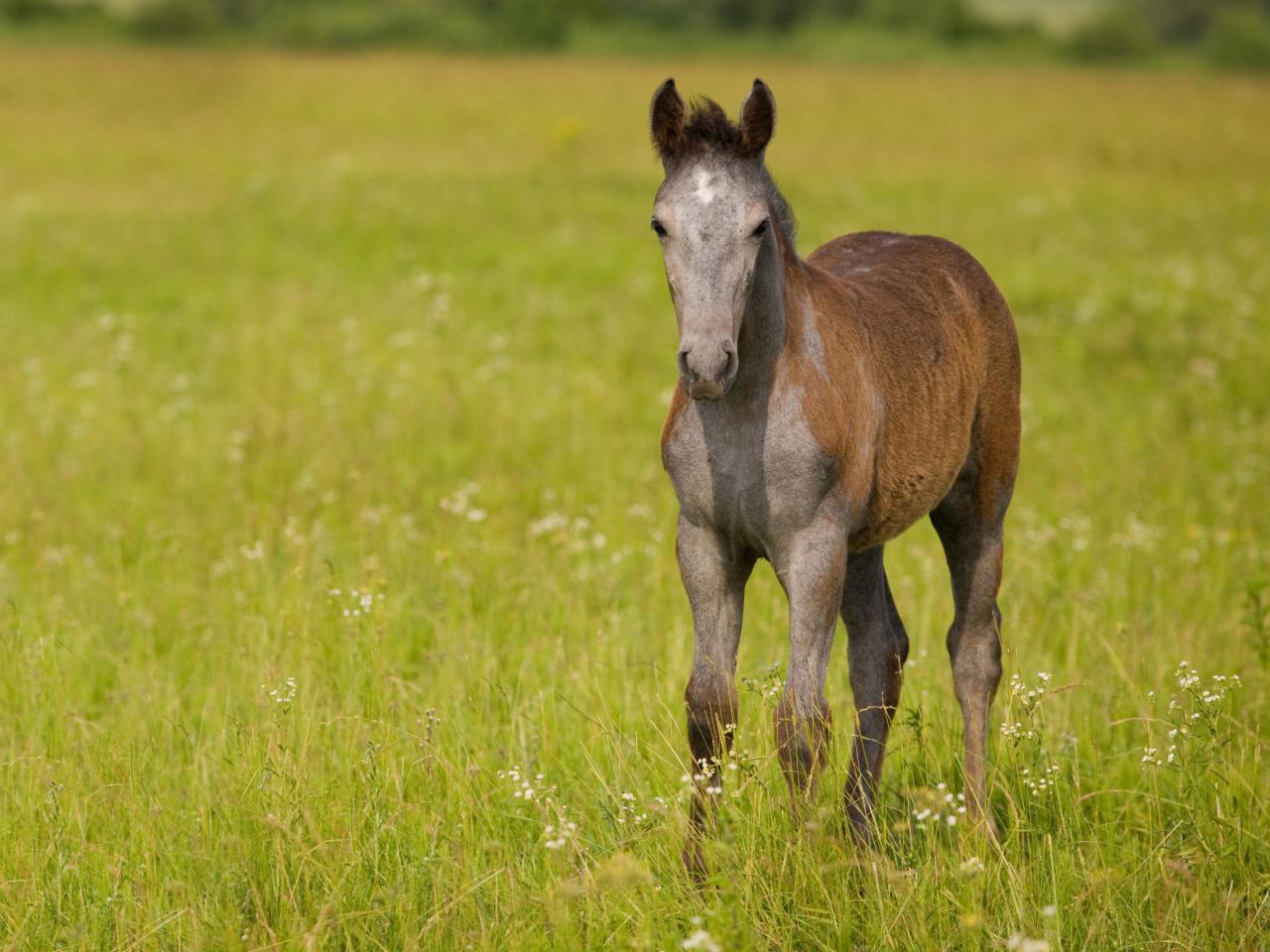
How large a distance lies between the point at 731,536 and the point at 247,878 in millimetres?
1611

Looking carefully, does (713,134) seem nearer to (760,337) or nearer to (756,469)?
(760,337)

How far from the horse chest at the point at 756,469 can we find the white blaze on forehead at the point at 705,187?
1.97 feet

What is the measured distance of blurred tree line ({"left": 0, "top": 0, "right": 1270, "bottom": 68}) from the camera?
4909 centimetres

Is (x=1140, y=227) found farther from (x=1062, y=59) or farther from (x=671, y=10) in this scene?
(x=671, y=10)

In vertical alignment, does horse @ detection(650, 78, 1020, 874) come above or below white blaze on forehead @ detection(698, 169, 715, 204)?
below

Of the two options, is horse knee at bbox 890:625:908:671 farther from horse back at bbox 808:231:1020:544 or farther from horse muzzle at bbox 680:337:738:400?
horse muzzle at bbox 680:337:738:400

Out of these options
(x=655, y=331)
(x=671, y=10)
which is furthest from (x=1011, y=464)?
(x=671, y=10)

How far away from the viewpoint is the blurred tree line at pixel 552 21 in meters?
49.1

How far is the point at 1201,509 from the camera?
841 centimetres

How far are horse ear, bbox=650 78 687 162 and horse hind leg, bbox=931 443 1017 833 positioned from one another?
1.86 meters

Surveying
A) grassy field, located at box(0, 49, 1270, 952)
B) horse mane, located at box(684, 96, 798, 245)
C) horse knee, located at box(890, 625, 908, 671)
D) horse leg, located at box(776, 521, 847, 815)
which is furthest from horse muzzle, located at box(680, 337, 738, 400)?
horse knee, located at box(890, 625, 908, 671)

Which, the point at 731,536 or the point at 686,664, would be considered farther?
the point at 686,664

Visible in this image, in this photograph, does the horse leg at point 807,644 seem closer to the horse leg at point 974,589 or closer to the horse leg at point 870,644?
the horse leg at point 870,644

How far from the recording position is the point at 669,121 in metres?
3.56
